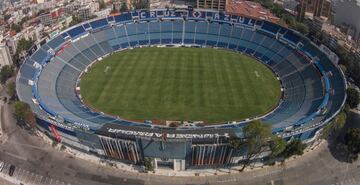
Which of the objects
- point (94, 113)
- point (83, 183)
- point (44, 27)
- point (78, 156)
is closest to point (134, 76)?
point (94, 113)

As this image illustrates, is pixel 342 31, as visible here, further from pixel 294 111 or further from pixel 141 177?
pixel 141 177

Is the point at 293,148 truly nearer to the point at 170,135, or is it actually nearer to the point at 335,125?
the point at 335,125

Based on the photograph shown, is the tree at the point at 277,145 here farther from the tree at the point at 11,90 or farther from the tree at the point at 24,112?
the tree at the point at 11,90

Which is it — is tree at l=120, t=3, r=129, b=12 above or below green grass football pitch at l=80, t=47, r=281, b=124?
above

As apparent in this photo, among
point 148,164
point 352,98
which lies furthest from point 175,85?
point 352,98

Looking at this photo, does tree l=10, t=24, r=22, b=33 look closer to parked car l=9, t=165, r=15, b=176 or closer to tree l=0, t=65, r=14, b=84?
tree l=0, t=65, r=14, b=84

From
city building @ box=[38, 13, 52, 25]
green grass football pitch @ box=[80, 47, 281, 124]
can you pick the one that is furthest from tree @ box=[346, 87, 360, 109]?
city building @ box=[38, 13, 52, 25]

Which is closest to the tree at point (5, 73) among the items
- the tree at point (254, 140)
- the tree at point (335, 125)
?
the tree at point (254, 140)
